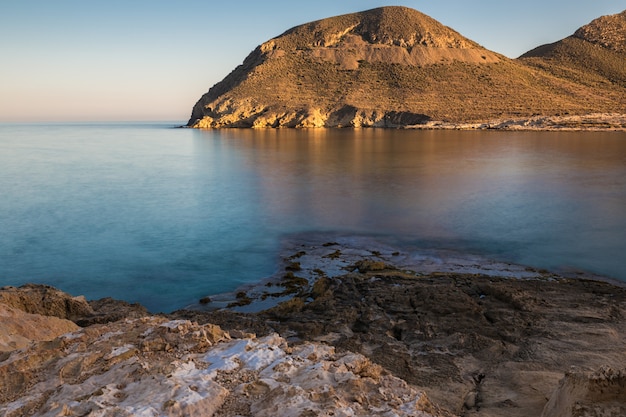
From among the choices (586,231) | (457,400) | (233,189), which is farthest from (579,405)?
(233,189)

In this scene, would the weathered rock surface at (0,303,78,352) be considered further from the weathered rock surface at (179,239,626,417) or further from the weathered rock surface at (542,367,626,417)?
the weathered rock surface at (542,367,626,417)

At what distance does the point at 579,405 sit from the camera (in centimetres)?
343

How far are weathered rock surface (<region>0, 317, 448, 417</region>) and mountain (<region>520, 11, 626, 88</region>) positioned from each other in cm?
11712

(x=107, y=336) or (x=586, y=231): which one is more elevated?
(x=107, y=336)

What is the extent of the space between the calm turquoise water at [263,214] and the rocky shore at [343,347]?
7.34 feet

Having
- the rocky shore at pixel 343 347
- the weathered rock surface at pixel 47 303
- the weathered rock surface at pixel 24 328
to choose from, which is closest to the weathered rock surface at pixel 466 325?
the rocky shore at pixel 343 347

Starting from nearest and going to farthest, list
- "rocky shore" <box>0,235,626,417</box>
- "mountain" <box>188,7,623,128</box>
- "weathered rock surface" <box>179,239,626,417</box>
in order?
"rocky shore" <box>0,235,626,417</box> → "weathered rock surface" <box>179,239,626,417</box> → "mountain" <box>188,7,623,128</box>

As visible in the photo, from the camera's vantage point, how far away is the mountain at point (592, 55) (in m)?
106

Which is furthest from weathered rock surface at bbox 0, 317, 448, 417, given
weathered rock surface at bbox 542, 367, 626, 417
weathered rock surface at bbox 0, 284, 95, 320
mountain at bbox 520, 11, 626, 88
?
mountain at bbox 520, 11, 626, 88

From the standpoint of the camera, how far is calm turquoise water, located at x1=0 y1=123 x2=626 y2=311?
42.4 ft

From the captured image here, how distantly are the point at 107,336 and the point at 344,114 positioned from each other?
290 feet

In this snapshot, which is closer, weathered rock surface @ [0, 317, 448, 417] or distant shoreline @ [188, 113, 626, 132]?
weathered rock surface @ [0, 317, 448, 417]

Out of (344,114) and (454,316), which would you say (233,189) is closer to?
(454,316)

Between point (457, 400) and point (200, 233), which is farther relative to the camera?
point (200, 233)
